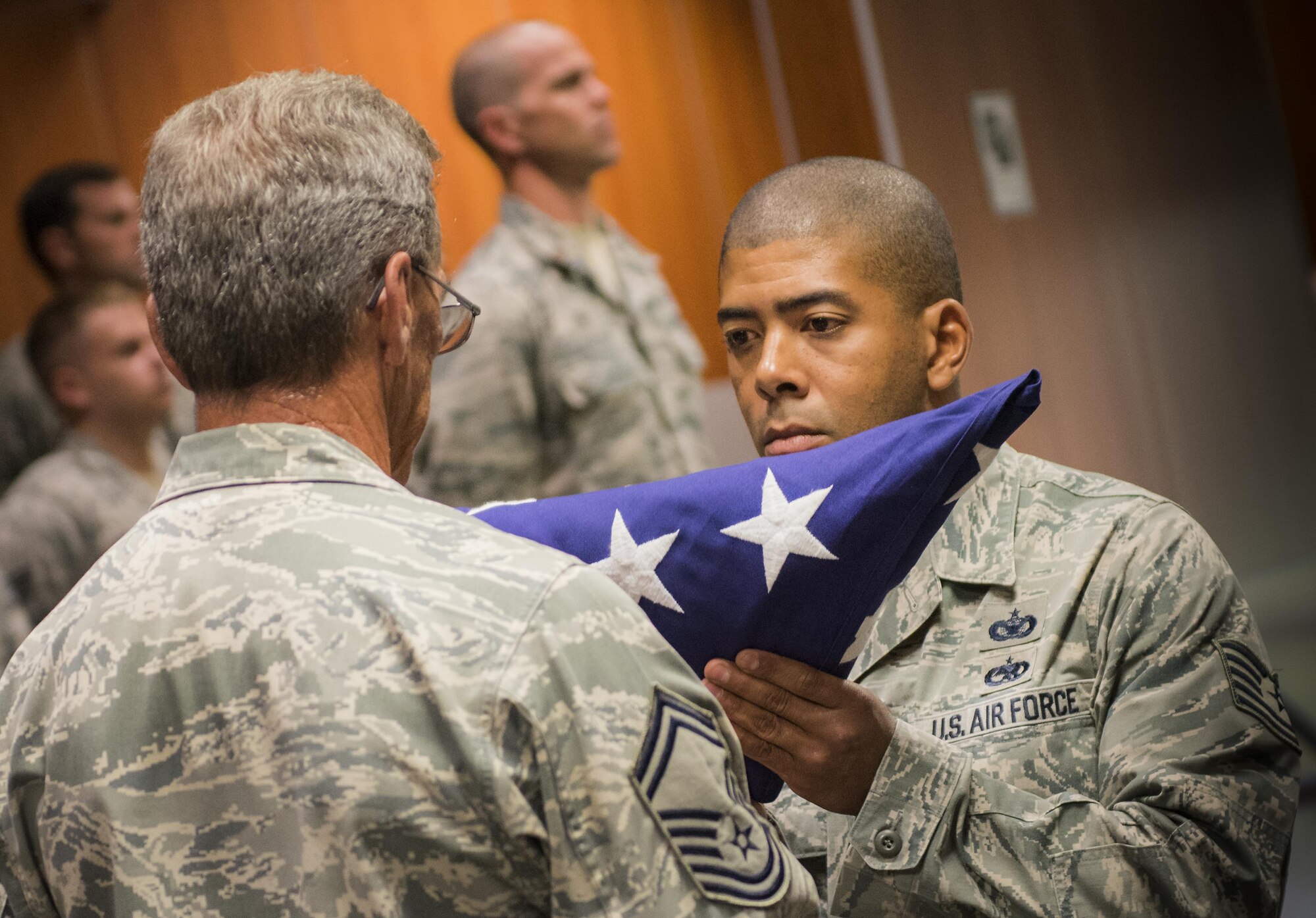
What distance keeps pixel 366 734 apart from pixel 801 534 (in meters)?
0.41

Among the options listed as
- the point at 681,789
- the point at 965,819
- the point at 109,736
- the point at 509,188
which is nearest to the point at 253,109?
the point at 109,736

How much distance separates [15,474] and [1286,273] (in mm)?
3405

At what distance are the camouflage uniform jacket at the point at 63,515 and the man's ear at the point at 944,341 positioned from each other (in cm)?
151

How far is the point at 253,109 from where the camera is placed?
97 centimetres

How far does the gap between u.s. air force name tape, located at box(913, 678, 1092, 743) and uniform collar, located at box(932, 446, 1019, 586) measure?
0.44ft

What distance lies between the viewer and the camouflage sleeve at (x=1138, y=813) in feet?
3.93

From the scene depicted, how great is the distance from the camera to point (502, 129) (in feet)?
8.89

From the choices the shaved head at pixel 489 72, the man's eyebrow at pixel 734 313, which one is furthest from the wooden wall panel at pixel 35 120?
the man's eyebrow at pixel 734 313

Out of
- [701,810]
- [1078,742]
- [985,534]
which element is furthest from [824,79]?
[701,810]

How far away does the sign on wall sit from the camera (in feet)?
10.4

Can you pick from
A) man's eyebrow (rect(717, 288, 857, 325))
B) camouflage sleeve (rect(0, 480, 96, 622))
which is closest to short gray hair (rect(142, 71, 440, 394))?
man's eyebrow (rect(717, 288, 857, 325))

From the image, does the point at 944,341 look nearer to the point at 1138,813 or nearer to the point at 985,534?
the point at 985,534

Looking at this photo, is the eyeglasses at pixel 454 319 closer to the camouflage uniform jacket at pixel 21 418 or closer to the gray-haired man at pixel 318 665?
the gray-haired man at pixel 318 665

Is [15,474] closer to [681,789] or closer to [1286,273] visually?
[681,789]
